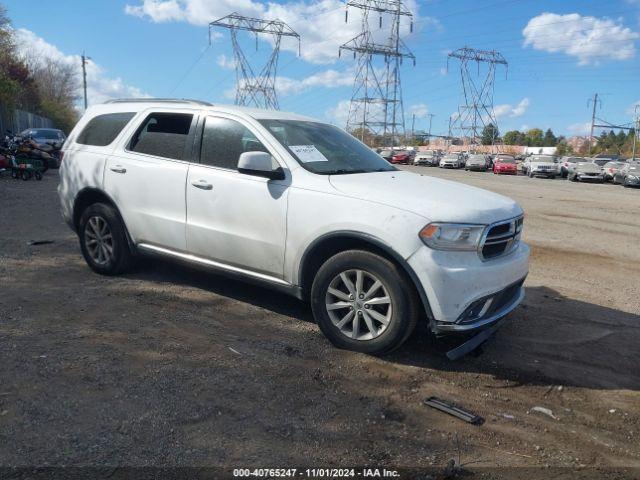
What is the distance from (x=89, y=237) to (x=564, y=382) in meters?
4.77

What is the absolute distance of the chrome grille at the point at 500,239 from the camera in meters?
3.88

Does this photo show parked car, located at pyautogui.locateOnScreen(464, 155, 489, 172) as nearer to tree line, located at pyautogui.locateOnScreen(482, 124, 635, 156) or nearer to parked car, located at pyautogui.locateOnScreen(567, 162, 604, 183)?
parked car, located at pyautogui.locateOnScreen(567, 162, 604, 183)

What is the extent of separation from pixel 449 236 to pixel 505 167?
133 ft

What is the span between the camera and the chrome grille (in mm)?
3885

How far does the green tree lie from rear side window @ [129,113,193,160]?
263 ft

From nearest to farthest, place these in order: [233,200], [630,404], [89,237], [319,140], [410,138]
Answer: [630,404] < [233,200] < [319,140] < [89,237] < [410,138]

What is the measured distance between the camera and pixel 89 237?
593 centimetres

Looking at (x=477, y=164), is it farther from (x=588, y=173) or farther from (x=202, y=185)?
(x=202, y=185)

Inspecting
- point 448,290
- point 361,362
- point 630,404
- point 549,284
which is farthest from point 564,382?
point 549,284

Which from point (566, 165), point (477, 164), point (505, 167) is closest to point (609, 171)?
point (566, 165)

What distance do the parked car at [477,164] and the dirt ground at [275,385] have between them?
41568mm

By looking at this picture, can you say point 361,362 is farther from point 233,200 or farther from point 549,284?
point 549,284

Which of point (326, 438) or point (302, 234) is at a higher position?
point (302, 234)

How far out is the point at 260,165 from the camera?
432 centimetres
